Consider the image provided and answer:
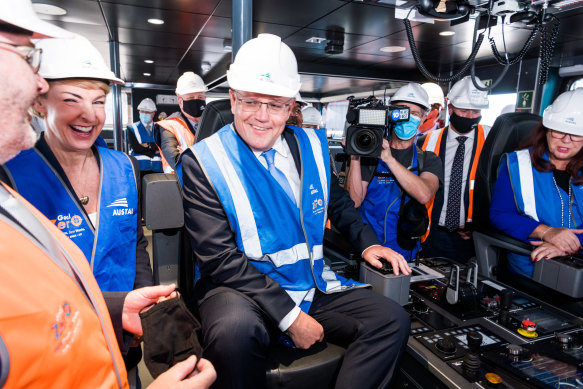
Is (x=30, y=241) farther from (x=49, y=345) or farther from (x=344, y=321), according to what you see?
(x=344, y=321)

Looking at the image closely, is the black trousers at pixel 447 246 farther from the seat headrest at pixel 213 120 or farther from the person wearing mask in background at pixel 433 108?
the seat headrest at pixel 213 120

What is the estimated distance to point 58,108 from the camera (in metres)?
1.34

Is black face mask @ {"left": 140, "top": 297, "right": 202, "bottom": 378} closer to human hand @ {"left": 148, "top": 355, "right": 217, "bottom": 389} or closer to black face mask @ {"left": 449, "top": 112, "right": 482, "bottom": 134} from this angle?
human hand @ {"left": 148, "top": 355, "right": 217, "bottom": 389}

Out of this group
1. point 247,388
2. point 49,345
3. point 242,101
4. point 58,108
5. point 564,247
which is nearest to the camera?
point 49,345

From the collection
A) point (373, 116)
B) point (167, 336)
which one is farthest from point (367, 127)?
point (167, 336)

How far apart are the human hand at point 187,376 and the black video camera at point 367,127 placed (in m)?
1.40

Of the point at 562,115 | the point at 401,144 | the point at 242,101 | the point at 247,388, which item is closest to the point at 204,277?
the point at 247,388

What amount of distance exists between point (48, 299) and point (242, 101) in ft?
3.68

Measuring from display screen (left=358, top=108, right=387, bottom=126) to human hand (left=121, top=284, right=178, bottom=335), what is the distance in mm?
1308

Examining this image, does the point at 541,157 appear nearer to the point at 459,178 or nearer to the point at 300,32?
the point at 459,178

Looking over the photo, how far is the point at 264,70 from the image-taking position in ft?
4.89

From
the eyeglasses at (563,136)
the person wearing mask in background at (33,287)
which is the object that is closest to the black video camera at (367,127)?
the eyeglasses at (563,136)

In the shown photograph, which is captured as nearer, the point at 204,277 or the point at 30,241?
the point at 30,241

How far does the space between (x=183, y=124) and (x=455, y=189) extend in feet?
8.66
